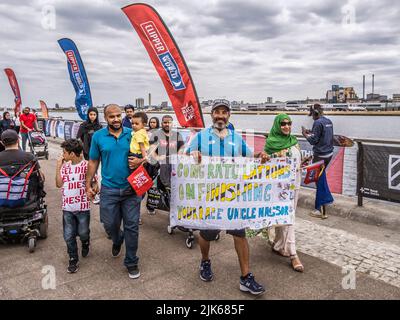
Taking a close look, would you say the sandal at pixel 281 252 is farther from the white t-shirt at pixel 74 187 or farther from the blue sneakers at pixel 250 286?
the white t-shirt at pixel 74 187

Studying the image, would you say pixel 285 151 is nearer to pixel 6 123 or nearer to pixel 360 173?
pixel 360 173

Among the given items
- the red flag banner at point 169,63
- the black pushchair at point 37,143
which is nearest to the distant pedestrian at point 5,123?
the black pushchair at point 37,143

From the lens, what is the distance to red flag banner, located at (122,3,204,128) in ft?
20.7

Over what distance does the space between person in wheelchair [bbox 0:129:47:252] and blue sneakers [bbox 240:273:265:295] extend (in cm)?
279

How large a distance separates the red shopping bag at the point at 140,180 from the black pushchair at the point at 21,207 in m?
1.81

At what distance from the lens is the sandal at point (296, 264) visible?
3.92 m

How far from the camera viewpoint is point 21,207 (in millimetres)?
4684

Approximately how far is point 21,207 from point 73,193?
1186 mm

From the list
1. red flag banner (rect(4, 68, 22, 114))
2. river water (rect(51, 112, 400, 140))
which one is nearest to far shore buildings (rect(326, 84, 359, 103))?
river water (rect(51, 112, 400, 140))

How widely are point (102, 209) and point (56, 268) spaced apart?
95 cm

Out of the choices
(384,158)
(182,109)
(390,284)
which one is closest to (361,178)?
(384,158)

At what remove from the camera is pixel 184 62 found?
247 inches
